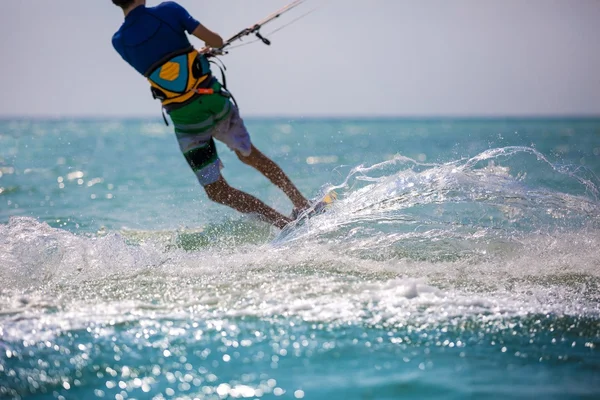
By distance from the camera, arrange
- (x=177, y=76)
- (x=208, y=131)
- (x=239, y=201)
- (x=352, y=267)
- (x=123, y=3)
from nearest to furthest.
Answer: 1. (x=352, y=267)
2. (x=123, y=3)
3. (x=177, y=76)
4. (x=208, y=131)
5. (x=239, y=201)

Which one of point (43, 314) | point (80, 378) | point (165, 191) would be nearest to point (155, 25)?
point (43, 314)

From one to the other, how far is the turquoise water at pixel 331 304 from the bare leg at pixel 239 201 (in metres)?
0.19

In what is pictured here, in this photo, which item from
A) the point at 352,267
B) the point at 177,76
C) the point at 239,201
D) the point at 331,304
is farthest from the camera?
the point at 239,201

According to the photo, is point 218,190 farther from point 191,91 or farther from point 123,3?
point 123,3

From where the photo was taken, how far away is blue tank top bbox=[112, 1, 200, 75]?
534 cm

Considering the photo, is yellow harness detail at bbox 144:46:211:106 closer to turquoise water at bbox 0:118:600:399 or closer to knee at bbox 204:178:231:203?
knee at bbox 204:178:231:203

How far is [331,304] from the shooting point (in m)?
4.02

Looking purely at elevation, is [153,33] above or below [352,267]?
above

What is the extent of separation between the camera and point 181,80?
18.4 feet

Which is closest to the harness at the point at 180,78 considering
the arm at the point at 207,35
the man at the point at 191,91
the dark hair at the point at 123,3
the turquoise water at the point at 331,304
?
the man at the point at 191,91

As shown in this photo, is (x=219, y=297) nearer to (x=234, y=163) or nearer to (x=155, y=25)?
(x=155, y=25)

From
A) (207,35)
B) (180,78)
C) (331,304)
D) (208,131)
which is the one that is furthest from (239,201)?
(331,304)

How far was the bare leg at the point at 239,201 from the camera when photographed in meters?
6.02

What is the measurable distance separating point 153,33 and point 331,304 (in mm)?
2665
